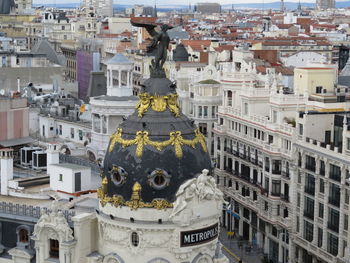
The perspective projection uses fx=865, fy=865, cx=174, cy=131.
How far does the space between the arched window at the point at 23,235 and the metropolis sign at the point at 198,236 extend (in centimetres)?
1358

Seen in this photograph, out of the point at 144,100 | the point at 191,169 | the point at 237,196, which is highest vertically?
the point at 144,100

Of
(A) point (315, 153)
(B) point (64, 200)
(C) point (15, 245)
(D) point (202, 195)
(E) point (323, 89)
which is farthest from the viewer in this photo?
(E) point (323, 89)

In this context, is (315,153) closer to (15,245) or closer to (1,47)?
(15,245)

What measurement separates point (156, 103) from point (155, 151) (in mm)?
2789

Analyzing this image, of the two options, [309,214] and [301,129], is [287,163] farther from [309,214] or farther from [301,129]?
[309,214]

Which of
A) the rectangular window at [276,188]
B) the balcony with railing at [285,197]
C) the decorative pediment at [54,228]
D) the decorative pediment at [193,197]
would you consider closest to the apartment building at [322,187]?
the balcony with railing at [285,197]

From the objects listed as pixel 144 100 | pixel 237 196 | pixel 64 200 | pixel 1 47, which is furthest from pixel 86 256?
pixel 1 47

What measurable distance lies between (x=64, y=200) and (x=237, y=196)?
57.9 m

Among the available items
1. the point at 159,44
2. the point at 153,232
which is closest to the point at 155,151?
the point at 153,232

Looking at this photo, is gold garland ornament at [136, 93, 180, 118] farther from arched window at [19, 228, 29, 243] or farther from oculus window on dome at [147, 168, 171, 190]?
arched window at [19, 228, 29, 243]

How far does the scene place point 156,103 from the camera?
143 ft

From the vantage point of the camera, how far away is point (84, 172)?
6172 cm

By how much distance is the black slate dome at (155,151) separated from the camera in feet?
137

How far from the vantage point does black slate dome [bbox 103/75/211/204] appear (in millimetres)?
41844
